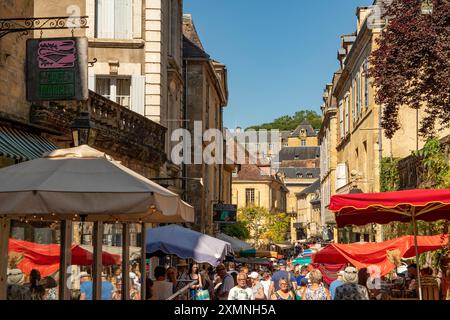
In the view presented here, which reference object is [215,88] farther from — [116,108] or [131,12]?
[116,108]

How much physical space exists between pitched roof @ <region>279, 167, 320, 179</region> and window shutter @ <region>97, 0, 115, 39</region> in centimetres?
12007

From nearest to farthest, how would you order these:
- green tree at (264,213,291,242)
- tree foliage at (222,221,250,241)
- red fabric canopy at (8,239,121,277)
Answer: red fabric canopy at (8,239,121,277) < tree foliage at (222,221,250,241) < green tree at (264,213,291,242)

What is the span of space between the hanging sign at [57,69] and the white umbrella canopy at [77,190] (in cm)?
511

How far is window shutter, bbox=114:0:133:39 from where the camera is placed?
2359 centimetres

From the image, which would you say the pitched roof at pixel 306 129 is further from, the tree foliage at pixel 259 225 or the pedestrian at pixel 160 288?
the pedestrian at pixel 160 288

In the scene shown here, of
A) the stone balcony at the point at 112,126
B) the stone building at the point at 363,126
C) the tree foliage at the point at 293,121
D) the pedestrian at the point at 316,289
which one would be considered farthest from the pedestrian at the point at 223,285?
the tree foliage at the point at 293,121

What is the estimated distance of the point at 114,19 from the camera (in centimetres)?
2359

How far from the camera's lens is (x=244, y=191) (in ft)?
326

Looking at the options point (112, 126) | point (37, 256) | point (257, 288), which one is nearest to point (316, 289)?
point (257, 288)

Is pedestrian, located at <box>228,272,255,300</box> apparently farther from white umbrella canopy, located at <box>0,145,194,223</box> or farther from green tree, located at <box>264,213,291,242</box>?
green tree, located at <box>264,213,291,242</box>

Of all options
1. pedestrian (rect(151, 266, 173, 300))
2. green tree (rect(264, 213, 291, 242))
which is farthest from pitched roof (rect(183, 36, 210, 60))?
green tree (rect(264, 213, 291, 242))

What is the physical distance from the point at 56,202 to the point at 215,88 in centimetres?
3682
